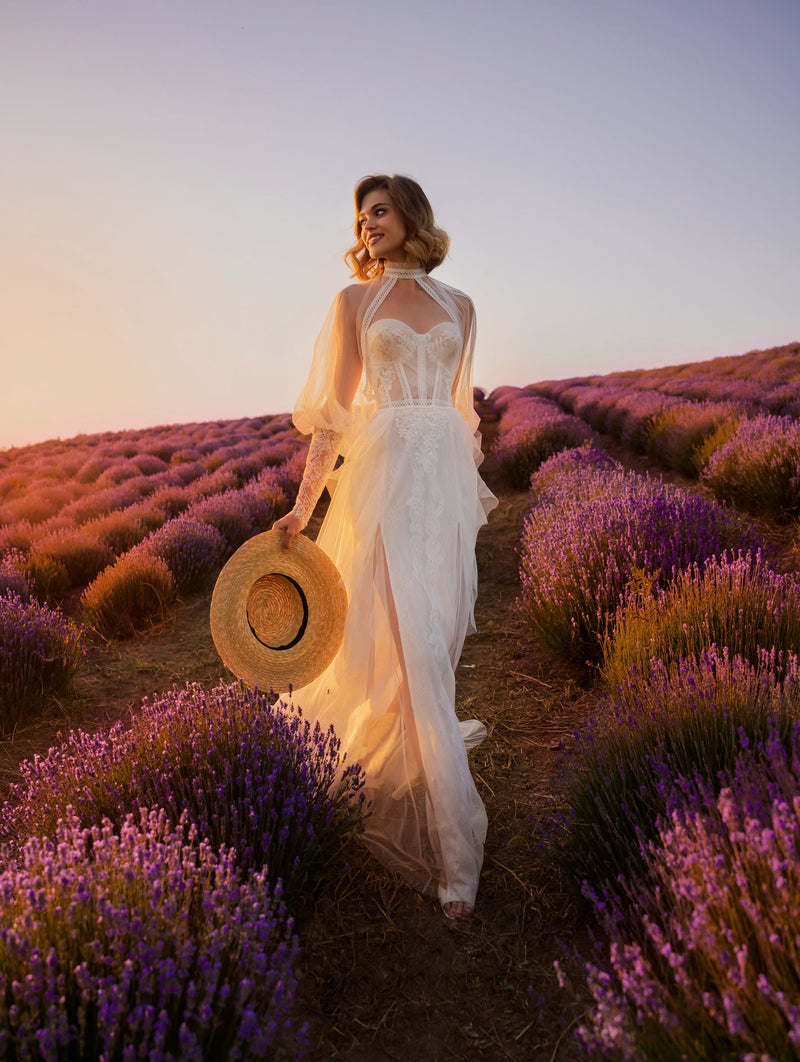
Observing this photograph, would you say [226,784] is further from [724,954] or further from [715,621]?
[715,621]

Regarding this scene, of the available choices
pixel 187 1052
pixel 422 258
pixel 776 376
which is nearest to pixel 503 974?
pixel 187 1052

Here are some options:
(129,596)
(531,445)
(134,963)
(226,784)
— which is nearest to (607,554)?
(226,784)

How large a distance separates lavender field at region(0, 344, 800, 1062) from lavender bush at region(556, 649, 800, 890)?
0.01 meters

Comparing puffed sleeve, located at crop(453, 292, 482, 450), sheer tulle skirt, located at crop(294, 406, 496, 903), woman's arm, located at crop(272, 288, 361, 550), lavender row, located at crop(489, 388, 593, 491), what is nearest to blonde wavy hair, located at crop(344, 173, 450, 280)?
puffed sleeve, located at crop(453, 292, 482, 450)

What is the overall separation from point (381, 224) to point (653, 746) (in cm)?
204

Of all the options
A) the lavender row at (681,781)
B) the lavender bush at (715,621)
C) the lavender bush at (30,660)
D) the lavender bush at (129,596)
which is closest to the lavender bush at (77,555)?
the lavender bush at (129,596)

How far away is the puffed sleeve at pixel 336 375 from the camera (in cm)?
256

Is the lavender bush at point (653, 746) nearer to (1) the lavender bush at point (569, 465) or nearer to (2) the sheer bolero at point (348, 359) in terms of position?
(2) the sheer bolero at point (348, 359)

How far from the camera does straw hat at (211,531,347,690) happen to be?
2404 mm

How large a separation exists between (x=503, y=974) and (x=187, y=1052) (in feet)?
3.56

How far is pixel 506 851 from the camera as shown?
243 cm

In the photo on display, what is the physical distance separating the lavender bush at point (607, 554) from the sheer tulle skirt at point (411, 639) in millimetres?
1101

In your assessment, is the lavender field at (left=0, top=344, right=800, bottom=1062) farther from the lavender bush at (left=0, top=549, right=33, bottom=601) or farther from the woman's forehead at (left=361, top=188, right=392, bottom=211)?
the woman's forehead at (left=361, top=188, right=392, bottom=211)

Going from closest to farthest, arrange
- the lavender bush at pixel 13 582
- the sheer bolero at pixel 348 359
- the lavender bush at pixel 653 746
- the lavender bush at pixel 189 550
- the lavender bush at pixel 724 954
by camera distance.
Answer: the lavender bush at pixel 724 954 < the lavender bush at pixel 653 746 < the sheer bolero at pixel 348 359 < the lavender bush at pixel 13 582 < the lavender bush at pixel 189 550
